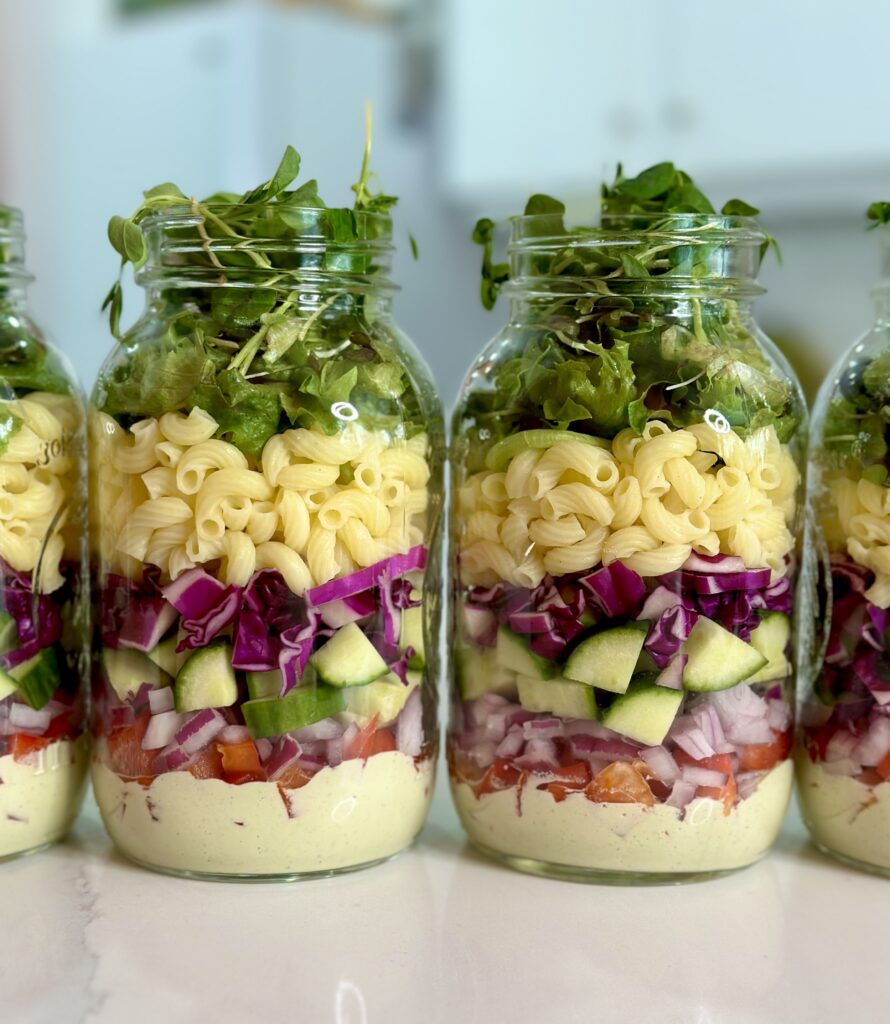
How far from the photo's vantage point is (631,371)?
85 cm

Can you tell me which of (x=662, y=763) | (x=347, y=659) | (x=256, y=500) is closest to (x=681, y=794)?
(x=662, y=763)

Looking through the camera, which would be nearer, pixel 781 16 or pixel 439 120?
pixel 781 16

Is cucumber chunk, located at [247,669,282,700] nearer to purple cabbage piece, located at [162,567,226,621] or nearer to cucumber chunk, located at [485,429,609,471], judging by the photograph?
purple cabbage piece, located at [162,567,226,621]

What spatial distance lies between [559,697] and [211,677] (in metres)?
0.24

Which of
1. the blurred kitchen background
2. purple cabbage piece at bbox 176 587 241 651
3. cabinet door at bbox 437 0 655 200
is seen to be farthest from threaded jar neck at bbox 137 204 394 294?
cabinet door at bbox 437 0 655 200

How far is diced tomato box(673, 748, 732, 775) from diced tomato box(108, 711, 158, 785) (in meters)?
0.37

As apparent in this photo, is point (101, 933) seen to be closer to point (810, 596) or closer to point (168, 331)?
point (168, 331)

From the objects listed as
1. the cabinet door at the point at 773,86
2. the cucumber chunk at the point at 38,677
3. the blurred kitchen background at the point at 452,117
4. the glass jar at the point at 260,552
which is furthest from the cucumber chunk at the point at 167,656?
the cabinet door at the point at 773,86

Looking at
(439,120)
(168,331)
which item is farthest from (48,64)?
(168,331)

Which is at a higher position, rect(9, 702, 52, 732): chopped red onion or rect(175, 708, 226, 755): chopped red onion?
rect(175, 708, 226, 755): chopped red onion

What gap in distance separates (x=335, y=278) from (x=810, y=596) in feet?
1.43

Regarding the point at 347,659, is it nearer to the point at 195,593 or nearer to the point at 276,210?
the point at 195,593

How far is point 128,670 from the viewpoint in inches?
35.5

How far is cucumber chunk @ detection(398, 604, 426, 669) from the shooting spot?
91 centimetres
